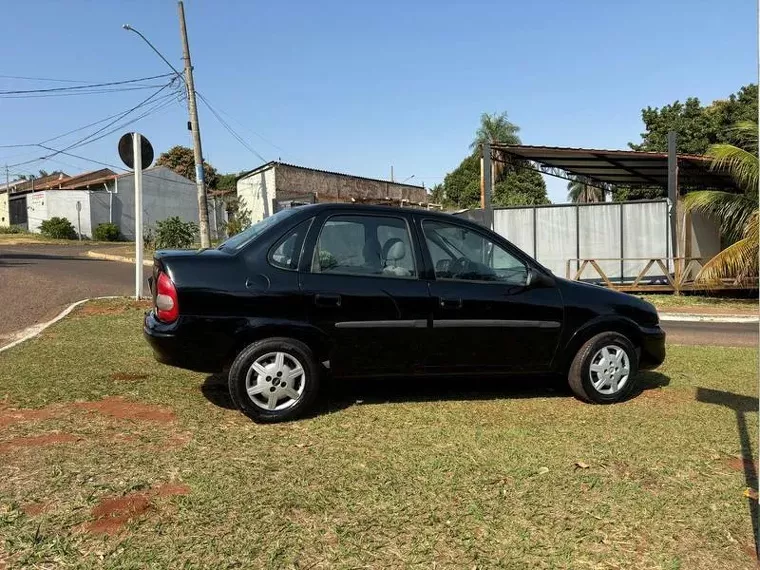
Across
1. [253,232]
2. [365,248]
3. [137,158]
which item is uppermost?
[137,158]

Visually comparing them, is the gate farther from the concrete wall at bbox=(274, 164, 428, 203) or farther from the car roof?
the car roof

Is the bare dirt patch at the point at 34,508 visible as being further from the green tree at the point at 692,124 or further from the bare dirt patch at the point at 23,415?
the green tree at the point at 692,124

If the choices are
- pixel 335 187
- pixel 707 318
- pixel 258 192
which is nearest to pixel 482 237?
pixel 707 318

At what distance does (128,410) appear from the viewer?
4602mm

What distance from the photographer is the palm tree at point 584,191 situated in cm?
2328

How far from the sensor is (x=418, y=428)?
4.33 metres

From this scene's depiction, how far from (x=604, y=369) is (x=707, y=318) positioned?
9.04m

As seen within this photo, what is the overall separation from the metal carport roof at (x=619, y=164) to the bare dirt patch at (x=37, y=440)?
14753mm

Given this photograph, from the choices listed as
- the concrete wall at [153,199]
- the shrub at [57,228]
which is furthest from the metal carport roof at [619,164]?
the shrub at [57,228]

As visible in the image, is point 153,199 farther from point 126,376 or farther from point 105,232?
point 126,376

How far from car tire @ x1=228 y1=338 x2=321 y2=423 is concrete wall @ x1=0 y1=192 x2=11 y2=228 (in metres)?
51.2

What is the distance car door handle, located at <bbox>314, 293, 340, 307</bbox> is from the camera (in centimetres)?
439

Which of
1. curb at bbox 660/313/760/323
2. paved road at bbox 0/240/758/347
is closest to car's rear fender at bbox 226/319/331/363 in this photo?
paved road at bbox 0/240/758/347

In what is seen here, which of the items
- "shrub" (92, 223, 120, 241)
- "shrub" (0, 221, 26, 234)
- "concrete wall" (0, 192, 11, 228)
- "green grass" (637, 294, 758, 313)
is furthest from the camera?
"concrete wall" (0, 192, 11, 228)
